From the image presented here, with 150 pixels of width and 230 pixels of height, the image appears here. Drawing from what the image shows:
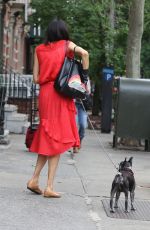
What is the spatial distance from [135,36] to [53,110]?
753 cm

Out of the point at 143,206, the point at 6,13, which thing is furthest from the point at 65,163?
the point at 6,13

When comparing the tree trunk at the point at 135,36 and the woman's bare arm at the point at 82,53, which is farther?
the tree trunk at the point at 135,36

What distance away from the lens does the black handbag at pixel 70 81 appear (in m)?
6.72

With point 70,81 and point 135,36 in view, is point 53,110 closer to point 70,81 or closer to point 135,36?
point 70,81

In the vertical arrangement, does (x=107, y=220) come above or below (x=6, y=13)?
below

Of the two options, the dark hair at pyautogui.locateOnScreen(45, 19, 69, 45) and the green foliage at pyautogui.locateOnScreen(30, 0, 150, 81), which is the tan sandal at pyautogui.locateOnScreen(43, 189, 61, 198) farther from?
the green foliage at pyautogui.locateOnScreen(30, 0, 150, 81)

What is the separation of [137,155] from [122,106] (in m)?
1.06

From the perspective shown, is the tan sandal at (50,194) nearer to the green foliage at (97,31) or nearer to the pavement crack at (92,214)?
the pavement crack at (92,214)

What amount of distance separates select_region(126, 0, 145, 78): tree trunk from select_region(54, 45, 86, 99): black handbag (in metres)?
7.27

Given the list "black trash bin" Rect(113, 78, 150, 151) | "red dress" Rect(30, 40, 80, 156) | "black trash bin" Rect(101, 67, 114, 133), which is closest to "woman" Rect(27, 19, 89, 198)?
"red dress" Rect(30, 40, 80, 156)

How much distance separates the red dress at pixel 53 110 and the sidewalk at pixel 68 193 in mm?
618

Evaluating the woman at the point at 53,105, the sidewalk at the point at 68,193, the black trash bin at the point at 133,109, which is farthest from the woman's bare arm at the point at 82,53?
the black trash bin at the point at 133,109

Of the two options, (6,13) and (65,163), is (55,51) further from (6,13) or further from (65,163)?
(6,13)

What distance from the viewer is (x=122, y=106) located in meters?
12.5
